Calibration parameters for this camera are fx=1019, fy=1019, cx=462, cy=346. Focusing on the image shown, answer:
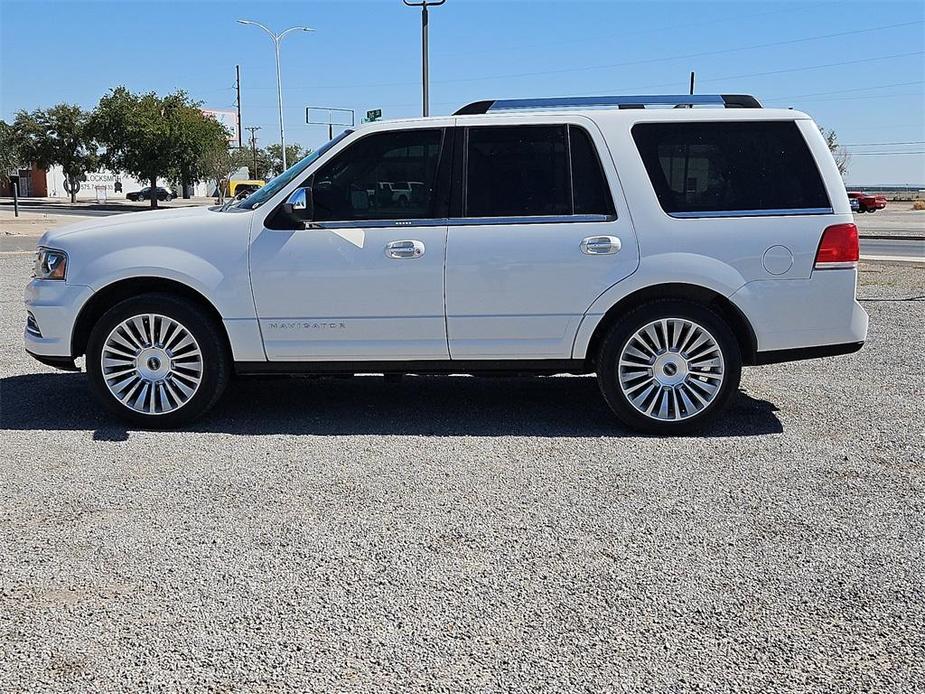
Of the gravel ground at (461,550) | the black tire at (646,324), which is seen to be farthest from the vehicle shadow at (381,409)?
the black tire at (646,324)

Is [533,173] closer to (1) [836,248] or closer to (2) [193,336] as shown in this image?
(1) [836,248]

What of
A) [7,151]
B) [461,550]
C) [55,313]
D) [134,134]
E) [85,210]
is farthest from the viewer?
[7,151]

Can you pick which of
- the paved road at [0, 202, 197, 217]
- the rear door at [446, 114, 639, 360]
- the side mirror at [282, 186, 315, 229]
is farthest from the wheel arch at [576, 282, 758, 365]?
the paved road at [0, 202, 197, 217]

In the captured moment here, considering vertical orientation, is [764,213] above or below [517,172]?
below

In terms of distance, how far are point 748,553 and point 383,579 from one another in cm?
155

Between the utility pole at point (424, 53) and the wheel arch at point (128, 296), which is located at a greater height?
the utility pole at point (424, 53)

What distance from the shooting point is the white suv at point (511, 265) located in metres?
6.23

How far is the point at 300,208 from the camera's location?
6.29 m

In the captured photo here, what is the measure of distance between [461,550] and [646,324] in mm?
2447

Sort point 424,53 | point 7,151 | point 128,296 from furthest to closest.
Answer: point 7,151, point 424,53, point 128,296

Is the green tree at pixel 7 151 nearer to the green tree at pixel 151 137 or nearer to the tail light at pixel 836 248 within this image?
the green tree at pixel 151 137

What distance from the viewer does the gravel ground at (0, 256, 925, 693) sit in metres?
3.35

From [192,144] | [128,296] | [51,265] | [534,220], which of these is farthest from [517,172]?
[192,144]

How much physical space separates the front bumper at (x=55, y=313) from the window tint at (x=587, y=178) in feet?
10.2
